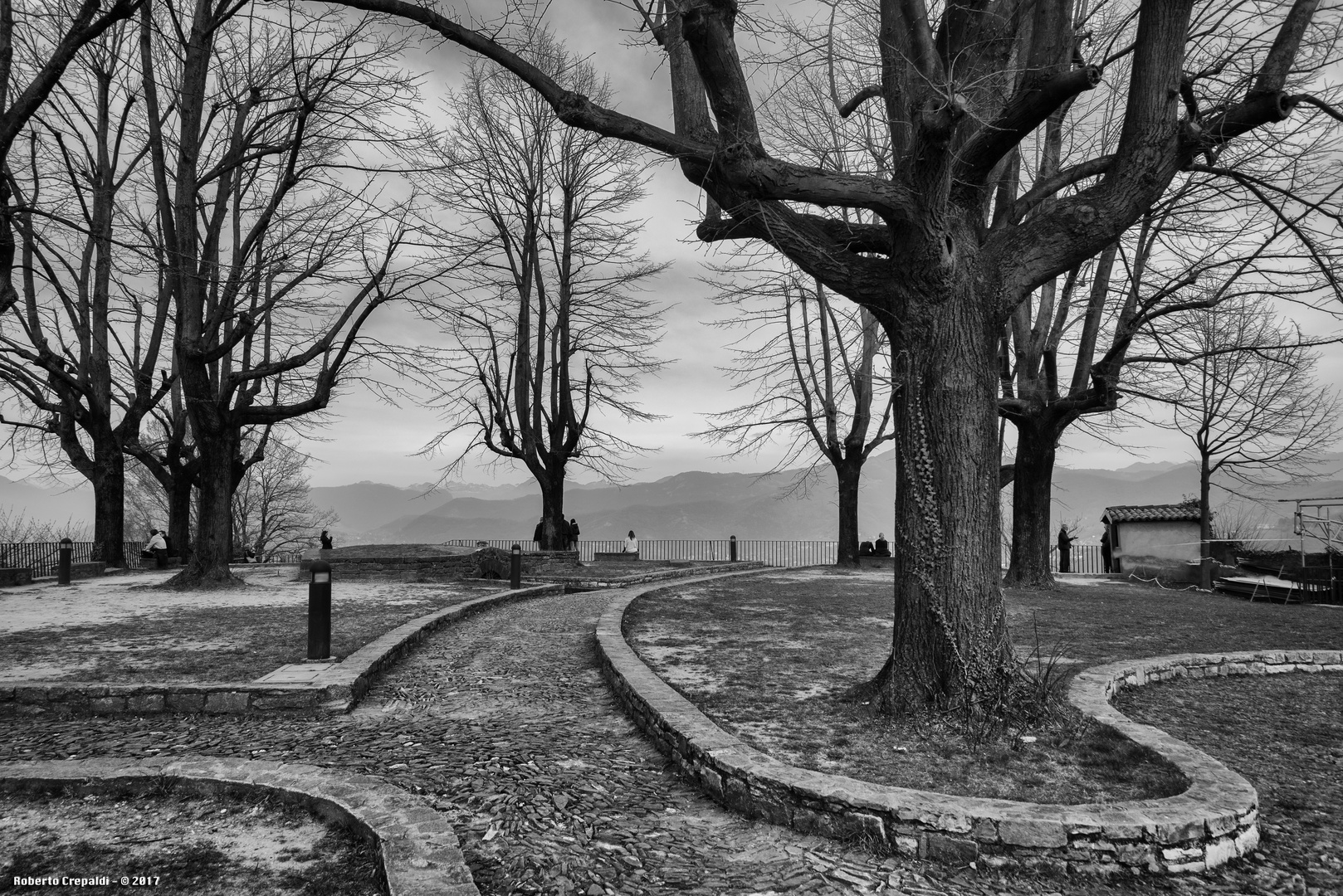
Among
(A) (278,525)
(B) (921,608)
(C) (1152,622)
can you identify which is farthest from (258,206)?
(A) (278,525)

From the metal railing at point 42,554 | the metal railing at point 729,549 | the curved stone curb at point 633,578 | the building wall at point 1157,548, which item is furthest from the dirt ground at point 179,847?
the building wall at point 1157,548

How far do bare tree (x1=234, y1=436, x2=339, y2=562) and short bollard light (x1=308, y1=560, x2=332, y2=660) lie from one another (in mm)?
31017

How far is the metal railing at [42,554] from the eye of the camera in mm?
21281

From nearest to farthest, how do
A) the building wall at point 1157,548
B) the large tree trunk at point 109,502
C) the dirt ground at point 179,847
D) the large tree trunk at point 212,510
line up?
the dirt ground at point 179,847, the large tree trunk at point 212,510, the large tree trunk at point 109,502, the building wall at point 1157,548

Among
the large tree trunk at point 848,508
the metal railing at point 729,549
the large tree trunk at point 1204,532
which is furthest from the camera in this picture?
the metal railing at point 729,549

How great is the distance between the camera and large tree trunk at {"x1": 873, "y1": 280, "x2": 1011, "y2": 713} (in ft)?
16.8

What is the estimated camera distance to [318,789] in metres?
3.97

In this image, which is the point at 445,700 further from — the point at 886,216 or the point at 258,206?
the point at 258,206

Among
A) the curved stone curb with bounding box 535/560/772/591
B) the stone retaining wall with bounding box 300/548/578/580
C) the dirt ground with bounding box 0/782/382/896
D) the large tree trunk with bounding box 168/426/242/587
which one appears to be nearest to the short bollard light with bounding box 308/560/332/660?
the dirt ground with bounding box 0/782/382/896

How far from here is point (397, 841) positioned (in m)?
3.32

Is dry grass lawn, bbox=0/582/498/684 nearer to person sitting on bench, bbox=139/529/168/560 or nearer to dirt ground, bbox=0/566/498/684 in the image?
dirt ground, bbox=0/566/498/684

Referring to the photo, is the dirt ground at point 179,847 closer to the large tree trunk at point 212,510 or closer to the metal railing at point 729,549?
the large tree trunk at point 212,510

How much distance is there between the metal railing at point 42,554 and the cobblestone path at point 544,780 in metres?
18.9

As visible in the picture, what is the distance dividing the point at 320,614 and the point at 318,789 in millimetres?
3323
